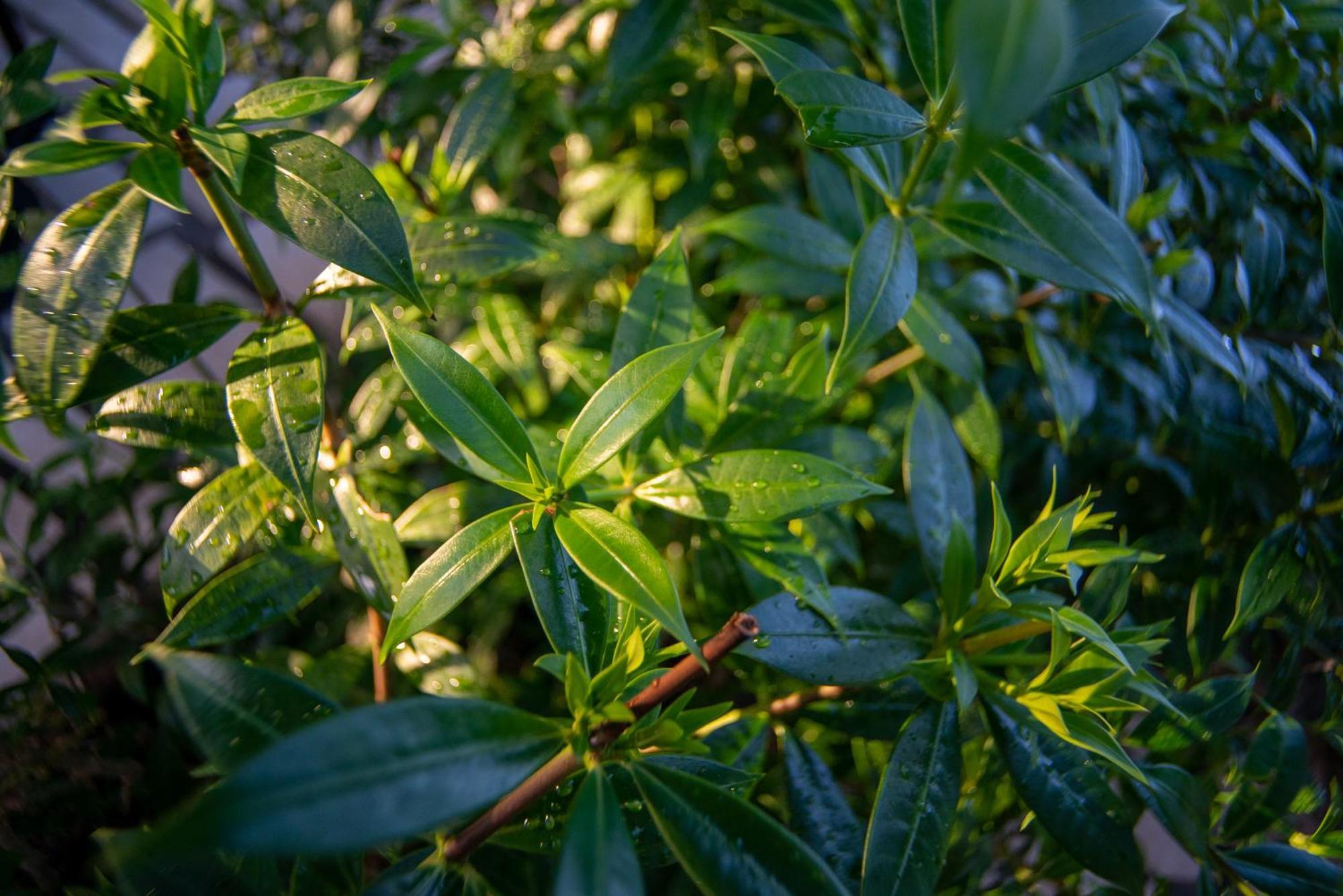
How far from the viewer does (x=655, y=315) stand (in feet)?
2.12

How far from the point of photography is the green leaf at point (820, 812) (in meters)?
0.61

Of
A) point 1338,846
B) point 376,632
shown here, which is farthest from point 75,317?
point 1338,846

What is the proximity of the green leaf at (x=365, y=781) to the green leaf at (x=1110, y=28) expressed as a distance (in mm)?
488

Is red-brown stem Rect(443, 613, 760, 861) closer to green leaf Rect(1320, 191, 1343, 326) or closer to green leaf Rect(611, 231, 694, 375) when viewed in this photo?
green leaf Rect(611, 231, 694, 375)

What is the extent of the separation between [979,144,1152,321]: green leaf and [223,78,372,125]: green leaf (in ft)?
1.40

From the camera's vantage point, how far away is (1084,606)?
2.07 ft

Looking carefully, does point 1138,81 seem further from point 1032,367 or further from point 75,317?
point 75,317

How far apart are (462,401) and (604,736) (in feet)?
0.68

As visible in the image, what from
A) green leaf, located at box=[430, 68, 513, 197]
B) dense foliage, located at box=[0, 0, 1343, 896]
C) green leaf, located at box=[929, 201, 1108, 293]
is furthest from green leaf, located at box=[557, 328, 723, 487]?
green leaf, located at box=[430, 68, 513, 197]

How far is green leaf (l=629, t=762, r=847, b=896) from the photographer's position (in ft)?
1.34

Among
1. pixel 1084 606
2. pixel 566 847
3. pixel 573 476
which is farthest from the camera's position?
pixel 1084 606

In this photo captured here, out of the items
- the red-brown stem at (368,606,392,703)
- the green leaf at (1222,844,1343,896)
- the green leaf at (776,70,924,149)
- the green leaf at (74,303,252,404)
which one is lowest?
the green leaf at (1222,844,1343,896)

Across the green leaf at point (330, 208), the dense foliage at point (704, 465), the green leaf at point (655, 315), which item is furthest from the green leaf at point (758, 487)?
the green leaf at point (330, 208)

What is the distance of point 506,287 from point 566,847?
0.78m
